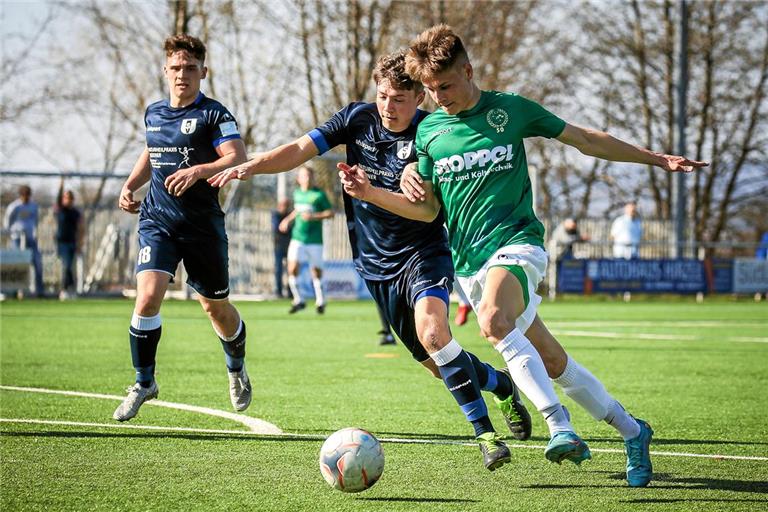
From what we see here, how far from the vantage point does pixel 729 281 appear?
99.9 feet

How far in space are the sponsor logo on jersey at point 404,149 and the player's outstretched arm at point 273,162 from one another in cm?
48

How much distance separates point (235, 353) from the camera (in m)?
8.05

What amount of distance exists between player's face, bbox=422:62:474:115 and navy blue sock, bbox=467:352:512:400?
4.90 feet

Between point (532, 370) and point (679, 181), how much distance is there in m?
25.7

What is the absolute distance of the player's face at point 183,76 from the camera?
759cm

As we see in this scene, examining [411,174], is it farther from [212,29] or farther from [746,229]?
[746,229]

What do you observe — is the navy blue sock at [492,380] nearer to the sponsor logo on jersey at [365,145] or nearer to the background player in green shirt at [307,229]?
the sponsor logo on jersey at [365,145]

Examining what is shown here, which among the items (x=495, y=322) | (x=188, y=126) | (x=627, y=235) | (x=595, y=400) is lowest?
(x=595, y=400)

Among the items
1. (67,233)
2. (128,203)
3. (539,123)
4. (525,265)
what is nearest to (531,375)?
(525,265)

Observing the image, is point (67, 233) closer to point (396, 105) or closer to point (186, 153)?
point (186, 153)

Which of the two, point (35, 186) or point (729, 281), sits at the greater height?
point (35, 186)

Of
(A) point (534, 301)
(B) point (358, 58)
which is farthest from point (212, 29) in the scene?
(A) point (534, 301)

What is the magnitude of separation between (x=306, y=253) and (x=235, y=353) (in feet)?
39.5

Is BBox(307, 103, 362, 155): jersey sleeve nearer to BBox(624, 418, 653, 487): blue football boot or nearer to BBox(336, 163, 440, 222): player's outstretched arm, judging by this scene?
BBox(336, 163, 440, 222): player's outstretched arm
